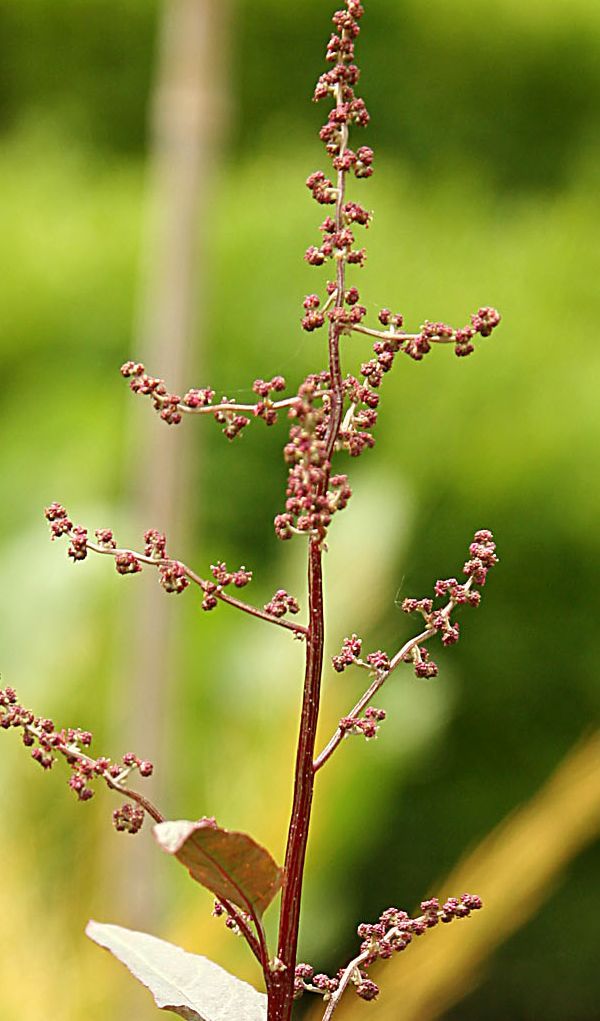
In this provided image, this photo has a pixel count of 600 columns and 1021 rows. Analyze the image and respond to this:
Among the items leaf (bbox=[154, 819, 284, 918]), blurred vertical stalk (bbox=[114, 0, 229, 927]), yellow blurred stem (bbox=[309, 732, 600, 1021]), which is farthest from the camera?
blurred vertical stalk (bbox=[114, 0, 229, 927])

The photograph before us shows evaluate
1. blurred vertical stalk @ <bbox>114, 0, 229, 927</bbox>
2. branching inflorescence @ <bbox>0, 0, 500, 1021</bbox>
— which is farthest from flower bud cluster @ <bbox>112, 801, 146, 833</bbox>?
blurred vertical stalk @ <bbox>114, 0, 229, 927</bbox>

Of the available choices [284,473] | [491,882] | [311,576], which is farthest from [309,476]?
[284,473]

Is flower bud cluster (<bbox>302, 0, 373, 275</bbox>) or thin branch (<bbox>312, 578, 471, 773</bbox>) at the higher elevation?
flower bud cluster (<bbox>302, 0, 373, 275</bbox>)

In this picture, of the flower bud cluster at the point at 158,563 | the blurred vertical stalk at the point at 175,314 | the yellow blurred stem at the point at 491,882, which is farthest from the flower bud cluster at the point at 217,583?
the blurred vertical stalk at the point at 175,314

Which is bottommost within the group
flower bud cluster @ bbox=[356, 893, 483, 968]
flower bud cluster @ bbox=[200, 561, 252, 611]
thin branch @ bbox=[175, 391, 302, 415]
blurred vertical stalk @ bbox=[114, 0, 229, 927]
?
flower bud cluster @ bbox=[356, 893, 483, 968]

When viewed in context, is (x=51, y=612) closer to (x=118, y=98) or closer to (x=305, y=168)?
(x=305, y=168)

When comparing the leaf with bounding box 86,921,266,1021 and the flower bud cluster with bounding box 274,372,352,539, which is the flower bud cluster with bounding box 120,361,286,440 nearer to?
the flower bud cluster with bounding box 274,372,352,539

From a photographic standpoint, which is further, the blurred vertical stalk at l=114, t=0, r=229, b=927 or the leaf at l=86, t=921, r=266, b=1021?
the blurred vertical stalk at l=114, t=0, r=229, b=927

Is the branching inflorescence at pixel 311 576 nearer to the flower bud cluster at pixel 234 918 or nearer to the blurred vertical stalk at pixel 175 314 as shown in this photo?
the flower bud cluster at pixel 234 918
